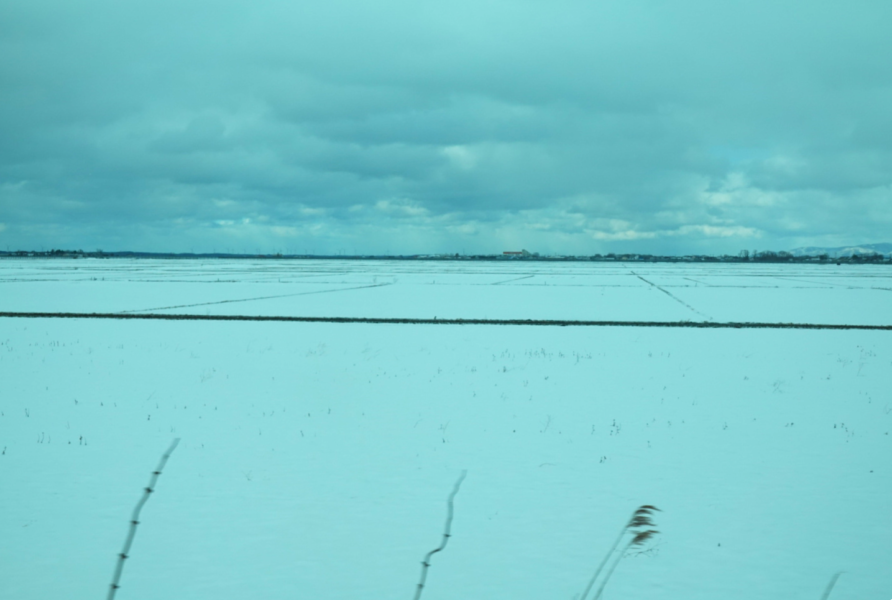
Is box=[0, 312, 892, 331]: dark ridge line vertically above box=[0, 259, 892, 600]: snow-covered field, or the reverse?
box=[0, 312, 892, 331]: dark ridge line

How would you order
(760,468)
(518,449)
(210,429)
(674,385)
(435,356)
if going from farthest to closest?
(435,356) → (674,385) → (210,429) → (518,449) → (760,468)

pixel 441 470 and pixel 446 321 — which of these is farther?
pixel 446 321

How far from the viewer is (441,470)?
8.82 meters

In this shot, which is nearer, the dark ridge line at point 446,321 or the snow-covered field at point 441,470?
the snow-covered field at point 441,470

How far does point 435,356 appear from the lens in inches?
733

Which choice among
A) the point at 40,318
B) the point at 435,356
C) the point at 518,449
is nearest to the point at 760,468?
the point at 518,449

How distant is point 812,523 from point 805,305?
35059 mm

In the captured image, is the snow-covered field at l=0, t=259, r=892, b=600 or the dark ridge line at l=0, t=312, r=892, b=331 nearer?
the snow-covered field at l=0, t=259, r=892, b=600

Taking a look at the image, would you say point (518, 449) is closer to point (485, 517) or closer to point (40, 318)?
point (485, 517)

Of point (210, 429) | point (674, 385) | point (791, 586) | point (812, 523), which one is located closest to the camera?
point (791, 586)

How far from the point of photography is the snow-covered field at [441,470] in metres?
6.04

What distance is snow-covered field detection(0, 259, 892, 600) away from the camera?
6035 millimetres

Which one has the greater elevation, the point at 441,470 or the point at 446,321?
the point at 446,321

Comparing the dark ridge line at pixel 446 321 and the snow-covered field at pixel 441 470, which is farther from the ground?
the dark ridge line at pixel 446 321
